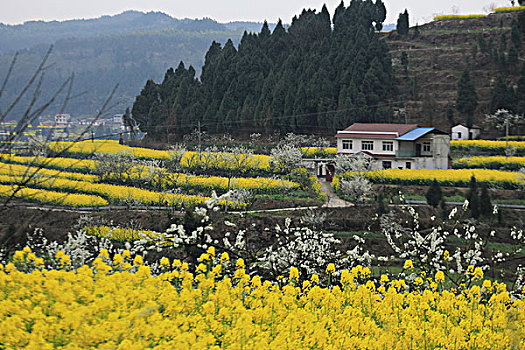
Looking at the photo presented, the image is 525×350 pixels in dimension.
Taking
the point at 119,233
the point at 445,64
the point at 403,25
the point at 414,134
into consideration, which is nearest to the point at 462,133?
the point at 414,134

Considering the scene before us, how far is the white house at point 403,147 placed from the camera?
2833 centimetres

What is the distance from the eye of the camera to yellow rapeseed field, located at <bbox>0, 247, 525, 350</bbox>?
4109mm

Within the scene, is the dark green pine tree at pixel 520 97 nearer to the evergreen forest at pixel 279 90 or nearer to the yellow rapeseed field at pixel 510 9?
the evergreen forest at pixel 279 90

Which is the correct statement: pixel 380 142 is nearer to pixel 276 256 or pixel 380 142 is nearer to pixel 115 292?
pixel 276 256

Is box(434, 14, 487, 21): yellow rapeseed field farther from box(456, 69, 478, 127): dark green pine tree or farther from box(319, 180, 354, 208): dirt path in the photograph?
box(319, 180, 354, 208): dirt path

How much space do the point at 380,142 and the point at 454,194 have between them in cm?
607

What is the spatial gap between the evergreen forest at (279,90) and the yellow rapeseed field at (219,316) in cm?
2899

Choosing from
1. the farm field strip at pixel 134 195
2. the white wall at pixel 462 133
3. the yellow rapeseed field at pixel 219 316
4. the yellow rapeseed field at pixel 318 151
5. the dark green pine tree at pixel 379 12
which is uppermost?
the dark green pine tree at pixel 379 12

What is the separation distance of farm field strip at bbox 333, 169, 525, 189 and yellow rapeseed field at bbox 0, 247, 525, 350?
61.2 feet

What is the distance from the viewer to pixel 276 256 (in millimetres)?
9945

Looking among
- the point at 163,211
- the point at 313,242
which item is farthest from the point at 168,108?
the point at 313,242

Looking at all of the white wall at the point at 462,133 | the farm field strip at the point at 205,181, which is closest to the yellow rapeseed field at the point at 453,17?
the white wall at the point at 462,133

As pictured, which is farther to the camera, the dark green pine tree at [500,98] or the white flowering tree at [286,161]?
the dark green pine tree at [500,98]

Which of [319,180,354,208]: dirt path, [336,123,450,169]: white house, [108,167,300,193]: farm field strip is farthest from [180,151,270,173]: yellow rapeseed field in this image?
[336,123,450,169]: white house
